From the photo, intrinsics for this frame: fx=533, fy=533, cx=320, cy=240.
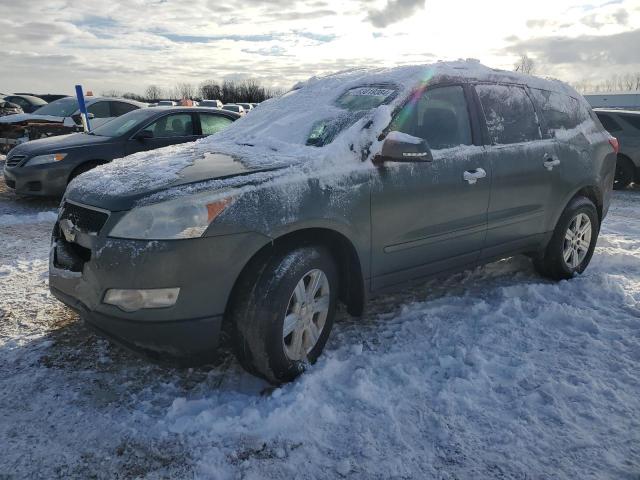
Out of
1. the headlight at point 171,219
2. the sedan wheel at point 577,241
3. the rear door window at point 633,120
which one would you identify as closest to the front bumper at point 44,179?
the headlight at point 171,219

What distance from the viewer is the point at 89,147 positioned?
775 cm

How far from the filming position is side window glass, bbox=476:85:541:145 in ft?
12.9

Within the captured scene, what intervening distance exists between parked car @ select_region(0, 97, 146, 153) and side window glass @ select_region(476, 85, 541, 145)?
986cm

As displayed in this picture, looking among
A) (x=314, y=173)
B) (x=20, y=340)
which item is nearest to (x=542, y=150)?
(x=314, y=173)

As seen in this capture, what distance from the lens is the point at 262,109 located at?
14.0 ft

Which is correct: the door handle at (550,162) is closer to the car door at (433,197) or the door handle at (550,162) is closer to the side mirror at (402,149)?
the car door at (433,197)

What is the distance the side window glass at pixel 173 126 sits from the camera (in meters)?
8.10

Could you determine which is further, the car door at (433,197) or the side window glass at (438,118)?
the side window glass at (438,118)

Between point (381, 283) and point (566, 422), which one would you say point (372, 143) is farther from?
point (566, 422)

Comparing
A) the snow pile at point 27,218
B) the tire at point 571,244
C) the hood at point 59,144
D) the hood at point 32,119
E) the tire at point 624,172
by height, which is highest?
the hood at point 32,119

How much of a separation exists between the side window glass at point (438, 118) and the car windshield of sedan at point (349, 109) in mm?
171

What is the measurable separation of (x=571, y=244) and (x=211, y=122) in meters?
5.96

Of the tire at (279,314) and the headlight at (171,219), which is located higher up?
the headlight at (171,219)

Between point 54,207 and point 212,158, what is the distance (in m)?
5.79
